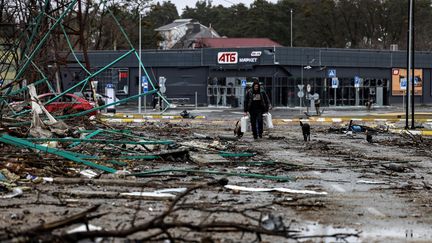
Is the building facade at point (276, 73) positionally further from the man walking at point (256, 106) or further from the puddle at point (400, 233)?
the puddle at point (400, 233)

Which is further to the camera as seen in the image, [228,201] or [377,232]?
[228,201]

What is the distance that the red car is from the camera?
26984mm

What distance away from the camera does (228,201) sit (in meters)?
9.42

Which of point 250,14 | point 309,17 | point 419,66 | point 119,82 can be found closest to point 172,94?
point 119,82

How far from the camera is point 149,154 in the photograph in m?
14.8

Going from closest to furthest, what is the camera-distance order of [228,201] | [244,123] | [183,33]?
[228,201] → [244,123] → [183,33]

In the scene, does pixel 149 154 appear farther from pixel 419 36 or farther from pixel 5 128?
pixel 419 36

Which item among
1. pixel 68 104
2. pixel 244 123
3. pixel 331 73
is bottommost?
pixel 244 123

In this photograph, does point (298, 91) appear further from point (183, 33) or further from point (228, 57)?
point (183, 33)

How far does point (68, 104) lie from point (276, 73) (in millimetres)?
44787

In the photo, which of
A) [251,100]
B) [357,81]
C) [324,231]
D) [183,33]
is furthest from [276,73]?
[324,231]

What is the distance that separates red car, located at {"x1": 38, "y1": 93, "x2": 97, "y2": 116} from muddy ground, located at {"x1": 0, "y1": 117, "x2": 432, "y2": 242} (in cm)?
1088

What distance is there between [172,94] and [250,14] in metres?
44.8

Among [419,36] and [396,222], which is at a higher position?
[419,36]
